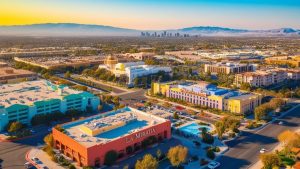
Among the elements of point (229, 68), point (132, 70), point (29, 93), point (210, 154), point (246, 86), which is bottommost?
point (210, 154)

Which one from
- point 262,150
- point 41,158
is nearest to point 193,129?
point 262,150

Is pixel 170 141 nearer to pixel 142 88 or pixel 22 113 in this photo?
pixel 22 113

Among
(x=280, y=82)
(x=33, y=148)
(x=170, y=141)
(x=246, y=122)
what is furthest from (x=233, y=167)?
(x=280, y=82)

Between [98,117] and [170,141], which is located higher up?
[98,117]

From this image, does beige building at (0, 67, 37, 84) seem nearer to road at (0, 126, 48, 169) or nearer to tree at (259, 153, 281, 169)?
road at (0, 126, 48, 169)

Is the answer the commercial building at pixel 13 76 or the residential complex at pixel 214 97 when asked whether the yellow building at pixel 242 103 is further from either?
the commercial building at pixel 13 76

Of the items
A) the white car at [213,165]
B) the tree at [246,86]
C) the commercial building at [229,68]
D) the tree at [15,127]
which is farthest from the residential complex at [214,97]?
the commercial building at [229,68]

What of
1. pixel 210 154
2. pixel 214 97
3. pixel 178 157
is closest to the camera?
pixel 178 157

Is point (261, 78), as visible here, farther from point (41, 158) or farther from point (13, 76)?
point (13, 76)
